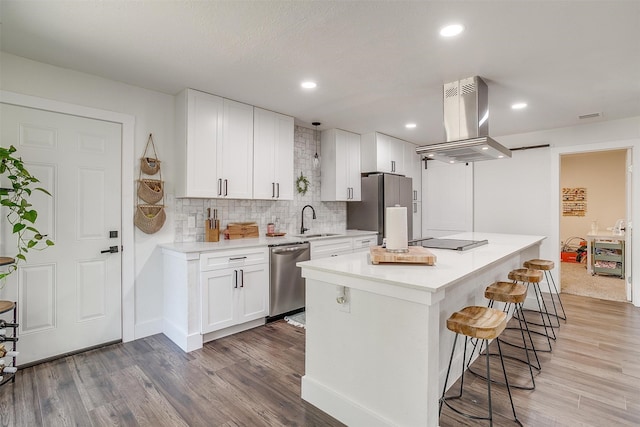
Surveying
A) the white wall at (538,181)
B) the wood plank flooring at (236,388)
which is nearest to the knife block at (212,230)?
the wood plank flooring at (236,388)

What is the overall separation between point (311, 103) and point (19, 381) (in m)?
3.54

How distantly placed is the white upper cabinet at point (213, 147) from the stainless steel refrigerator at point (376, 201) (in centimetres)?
210

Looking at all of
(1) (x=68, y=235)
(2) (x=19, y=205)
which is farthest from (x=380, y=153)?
(2) (x=19, y=205)

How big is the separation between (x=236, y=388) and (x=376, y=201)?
3.45 metres

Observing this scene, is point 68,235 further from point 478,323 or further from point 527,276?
point 527,276

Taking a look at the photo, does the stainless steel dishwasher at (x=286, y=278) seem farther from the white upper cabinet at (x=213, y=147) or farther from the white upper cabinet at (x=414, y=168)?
the white upper cabinet at (x=414, y=168)

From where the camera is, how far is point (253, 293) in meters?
3.36

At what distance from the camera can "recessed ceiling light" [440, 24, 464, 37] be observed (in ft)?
6.89

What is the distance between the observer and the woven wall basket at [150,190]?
3146 mm

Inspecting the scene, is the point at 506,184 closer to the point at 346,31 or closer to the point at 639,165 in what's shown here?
the point at 639,165

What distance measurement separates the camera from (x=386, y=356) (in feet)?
5.74

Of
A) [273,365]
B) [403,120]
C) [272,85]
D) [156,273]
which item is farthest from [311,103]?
[273,365]

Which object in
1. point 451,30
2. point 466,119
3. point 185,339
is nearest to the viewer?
point 451,30

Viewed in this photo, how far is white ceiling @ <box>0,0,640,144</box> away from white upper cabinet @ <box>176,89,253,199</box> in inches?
6.4
